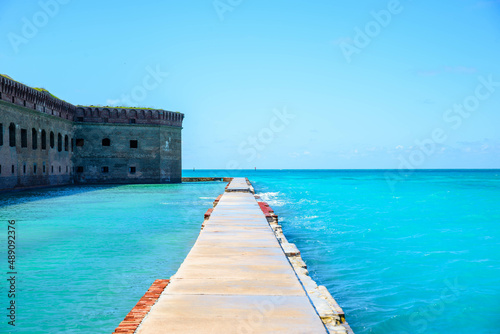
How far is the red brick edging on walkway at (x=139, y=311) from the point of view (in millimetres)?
3025

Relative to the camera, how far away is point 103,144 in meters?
36.6

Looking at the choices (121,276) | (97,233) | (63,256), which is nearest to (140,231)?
(97,233)

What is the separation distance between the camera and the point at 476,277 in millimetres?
8148

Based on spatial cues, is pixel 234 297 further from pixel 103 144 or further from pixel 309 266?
pixel 103 144

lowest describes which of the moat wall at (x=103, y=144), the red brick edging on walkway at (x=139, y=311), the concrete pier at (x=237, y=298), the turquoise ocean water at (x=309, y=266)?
the turquoise ocean water at (x=309, y=266)

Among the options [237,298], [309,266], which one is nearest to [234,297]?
[237,298]

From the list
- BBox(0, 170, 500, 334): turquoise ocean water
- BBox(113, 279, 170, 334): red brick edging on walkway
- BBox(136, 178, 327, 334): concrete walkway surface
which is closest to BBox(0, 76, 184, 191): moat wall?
BBox(0, 170, 500, 334): turquoise ocean water

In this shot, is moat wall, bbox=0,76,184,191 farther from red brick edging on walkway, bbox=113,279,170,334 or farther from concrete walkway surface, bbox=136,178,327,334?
red brick edging on walkway, bbox=113,279,170,334

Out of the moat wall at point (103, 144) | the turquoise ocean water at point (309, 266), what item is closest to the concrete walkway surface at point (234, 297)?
the turquoise ocean water at point (309, 266)

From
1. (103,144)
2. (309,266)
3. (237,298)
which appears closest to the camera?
(237,298)

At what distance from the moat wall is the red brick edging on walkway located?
27953mm

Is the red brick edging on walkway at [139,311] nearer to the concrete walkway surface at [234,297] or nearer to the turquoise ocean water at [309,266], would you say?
the concrete walkway surface at [234,297]

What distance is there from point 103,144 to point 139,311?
35.6 m

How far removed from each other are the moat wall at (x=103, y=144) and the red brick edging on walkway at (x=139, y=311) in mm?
27953
